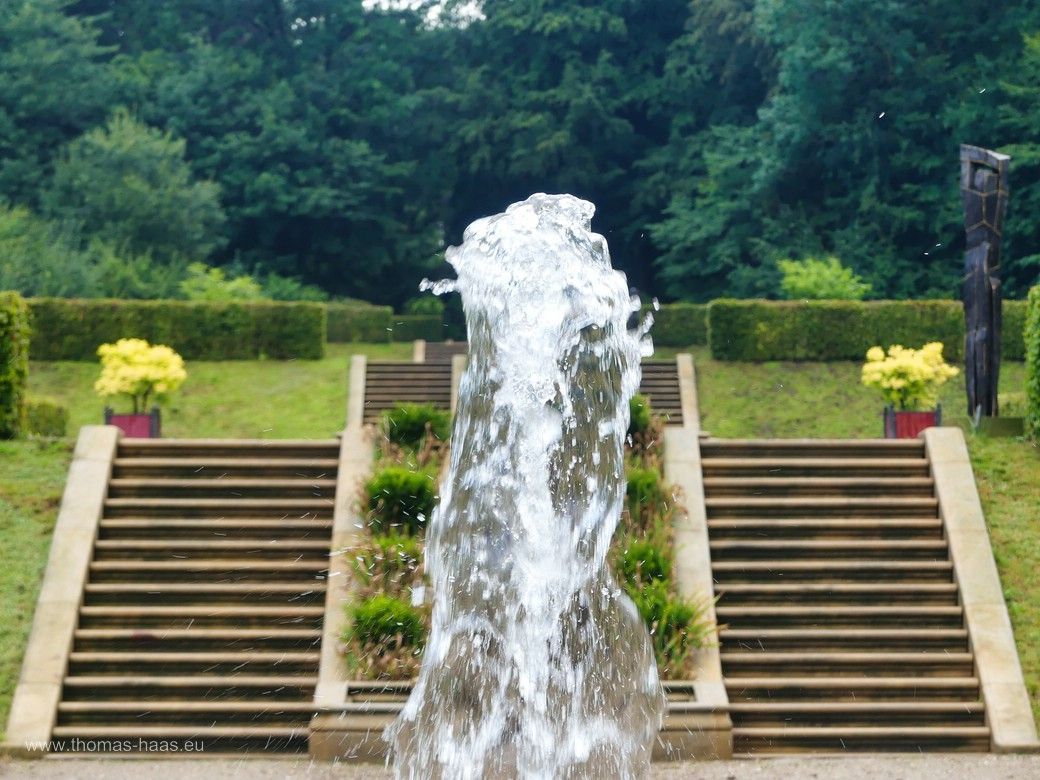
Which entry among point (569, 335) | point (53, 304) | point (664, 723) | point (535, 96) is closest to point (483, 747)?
point (664, 723)

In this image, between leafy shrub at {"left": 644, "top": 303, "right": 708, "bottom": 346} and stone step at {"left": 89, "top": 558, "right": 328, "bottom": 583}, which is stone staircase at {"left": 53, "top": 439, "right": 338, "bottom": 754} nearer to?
stone step at {"left": 89, "top": 558, "right": 328, "bottom": 583}

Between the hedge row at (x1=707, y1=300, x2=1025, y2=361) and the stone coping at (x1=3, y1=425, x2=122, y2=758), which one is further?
the hedge row at (x1=707, y1=300, x2=1025, y2=361)

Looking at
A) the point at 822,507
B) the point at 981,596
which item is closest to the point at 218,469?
the point at 822,507

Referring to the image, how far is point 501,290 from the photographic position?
1226 centimetres

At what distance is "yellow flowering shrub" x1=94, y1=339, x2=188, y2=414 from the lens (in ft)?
71.4

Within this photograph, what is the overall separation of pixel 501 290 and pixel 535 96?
35422 mm

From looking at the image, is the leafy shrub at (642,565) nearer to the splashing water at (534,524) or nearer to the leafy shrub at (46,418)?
the splashing water at (534,524)

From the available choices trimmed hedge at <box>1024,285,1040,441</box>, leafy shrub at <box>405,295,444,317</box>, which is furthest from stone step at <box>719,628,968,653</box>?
leafy shrub at <box>405,295,444,317</box>

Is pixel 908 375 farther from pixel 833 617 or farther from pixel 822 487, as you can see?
pixel 833 617

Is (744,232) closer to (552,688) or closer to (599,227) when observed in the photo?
(599,227)

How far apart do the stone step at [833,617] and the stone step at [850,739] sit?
4.63 feet

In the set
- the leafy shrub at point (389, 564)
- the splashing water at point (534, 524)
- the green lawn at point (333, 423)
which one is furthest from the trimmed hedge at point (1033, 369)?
the leafy shrub at point (389, 564)

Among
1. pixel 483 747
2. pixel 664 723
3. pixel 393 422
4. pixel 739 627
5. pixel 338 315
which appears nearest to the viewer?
pixel 483 747

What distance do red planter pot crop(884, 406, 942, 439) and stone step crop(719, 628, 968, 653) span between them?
23.7 ft
